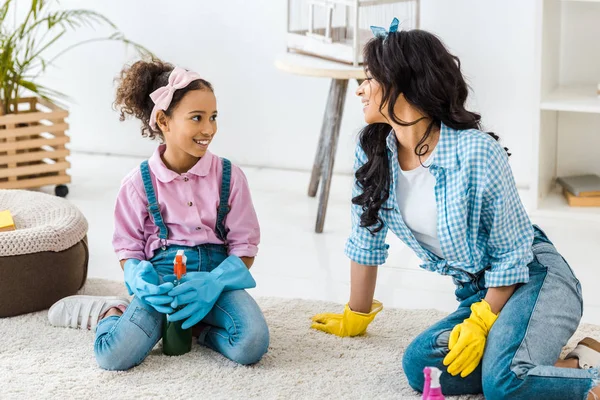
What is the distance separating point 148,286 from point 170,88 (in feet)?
1.29

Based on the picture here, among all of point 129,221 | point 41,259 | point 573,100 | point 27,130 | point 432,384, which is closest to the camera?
point 432,384

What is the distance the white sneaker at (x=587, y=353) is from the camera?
5.73 feet

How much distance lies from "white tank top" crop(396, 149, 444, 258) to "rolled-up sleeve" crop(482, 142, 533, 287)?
98mm

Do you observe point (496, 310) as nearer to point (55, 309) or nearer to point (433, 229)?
point (433, 229)

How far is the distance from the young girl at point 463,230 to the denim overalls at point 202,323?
0.99 ft

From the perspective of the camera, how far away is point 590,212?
2770mm

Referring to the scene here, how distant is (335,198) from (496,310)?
4.42ft

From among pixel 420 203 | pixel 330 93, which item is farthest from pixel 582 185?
pixel 420 203

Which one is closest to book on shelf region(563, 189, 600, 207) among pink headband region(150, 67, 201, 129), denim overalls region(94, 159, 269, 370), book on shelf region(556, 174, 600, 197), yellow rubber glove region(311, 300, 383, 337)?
book on shelf region(556, 174, 600, 197)

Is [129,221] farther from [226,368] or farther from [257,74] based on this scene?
[257,74]

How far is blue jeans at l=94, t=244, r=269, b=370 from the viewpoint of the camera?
1.83 m

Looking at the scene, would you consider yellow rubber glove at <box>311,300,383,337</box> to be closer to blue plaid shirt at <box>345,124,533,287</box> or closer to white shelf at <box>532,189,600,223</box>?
blue plaid shirt at <box>345,124,533,287</box>

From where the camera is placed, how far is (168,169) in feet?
6.45

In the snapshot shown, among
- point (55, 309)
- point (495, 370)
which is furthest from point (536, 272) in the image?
point (55, 309)
